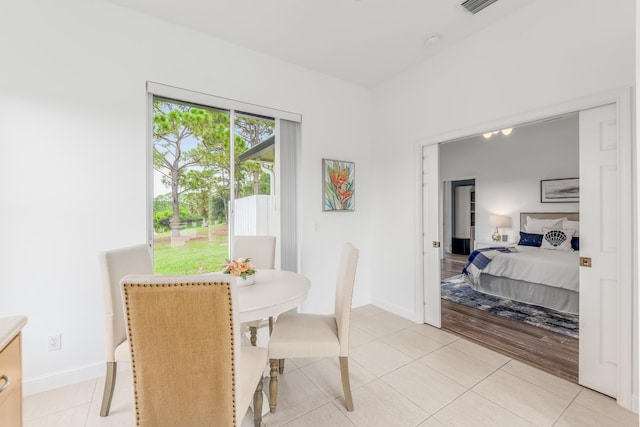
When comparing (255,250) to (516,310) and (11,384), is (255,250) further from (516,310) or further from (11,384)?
(516,310)

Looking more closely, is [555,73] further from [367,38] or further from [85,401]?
[85,401]

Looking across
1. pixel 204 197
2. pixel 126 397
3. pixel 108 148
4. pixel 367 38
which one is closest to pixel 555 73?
pixel 367 38

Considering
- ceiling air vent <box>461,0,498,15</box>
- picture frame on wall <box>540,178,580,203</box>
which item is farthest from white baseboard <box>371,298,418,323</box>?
picture frame on wall <box>540,178,580,203</box>

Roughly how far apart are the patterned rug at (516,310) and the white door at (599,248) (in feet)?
3.27

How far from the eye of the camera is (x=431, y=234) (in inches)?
123

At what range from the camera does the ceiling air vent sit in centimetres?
221

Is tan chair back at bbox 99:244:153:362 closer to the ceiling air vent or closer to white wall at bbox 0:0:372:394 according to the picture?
white wall at bbox 0:0:372:394

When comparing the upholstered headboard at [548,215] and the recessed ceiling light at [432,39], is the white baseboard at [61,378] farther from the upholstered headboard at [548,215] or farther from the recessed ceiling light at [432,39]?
the upholstered headboard at [548,215]

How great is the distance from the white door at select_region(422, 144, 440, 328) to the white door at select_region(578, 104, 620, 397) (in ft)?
3.94

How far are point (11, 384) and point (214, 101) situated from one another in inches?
95.9

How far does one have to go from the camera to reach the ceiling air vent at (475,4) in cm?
221

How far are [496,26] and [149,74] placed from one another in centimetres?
309

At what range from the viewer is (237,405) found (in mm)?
1164

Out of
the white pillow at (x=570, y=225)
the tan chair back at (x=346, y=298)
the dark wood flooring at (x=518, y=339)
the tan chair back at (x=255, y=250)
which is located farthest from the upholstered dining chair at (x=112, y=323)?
the white pillow at (x=570, y=225)
